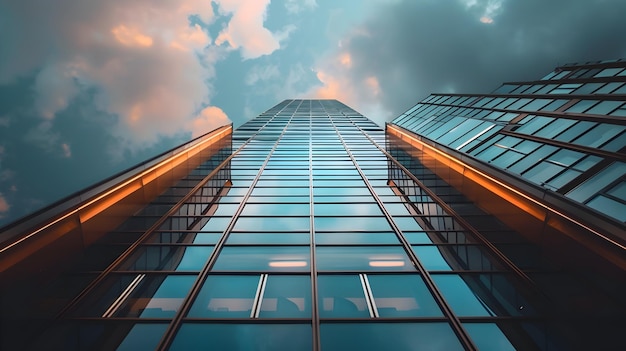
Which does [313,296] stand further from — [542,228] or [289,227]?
[542,228]

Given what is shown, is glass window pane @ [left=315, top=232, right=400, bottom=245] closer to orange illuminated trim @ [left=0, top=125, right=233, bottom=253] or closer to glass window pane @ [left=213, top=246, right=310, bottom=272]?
glass window pane @ [left=213, top=246, right=310, bottom=272]

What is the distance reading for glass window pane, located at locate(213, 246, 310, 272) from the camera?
1052cm

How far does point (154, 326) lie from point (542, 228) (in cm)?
1008

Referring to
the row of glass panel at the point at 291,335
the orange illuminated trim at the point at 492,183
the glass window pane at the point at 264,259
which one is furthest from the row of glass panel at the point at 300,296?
the orange illuminated trim at the point at 492,183

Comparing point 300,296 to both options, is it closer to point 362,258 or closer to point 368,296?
point 368,296

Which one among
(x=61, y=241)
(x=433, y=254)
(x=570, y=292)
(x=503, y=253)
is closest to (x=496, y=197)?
(x=503, y=253)

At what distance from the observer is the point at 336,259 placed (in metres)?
11.0

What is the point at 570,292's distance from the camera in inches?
349

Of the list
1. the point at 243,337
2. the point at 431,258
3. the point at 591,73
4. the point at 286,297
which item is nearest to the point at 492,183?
the point at 431,258

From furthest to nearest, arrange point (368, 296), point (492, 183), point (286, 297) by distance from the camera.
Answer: point (492, 183)
point (368, 296)
point (286, 297)

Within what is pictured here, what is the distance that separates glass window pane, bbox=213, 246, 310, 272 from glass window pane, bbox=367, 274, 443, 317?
2083mm

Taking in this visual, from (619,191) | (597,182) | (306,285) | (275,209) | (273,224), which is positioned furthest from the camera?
(275,209)

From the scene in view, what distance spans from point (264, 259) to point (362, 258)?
9.33 feet

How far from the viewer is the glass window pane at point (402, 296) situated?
342 inches
